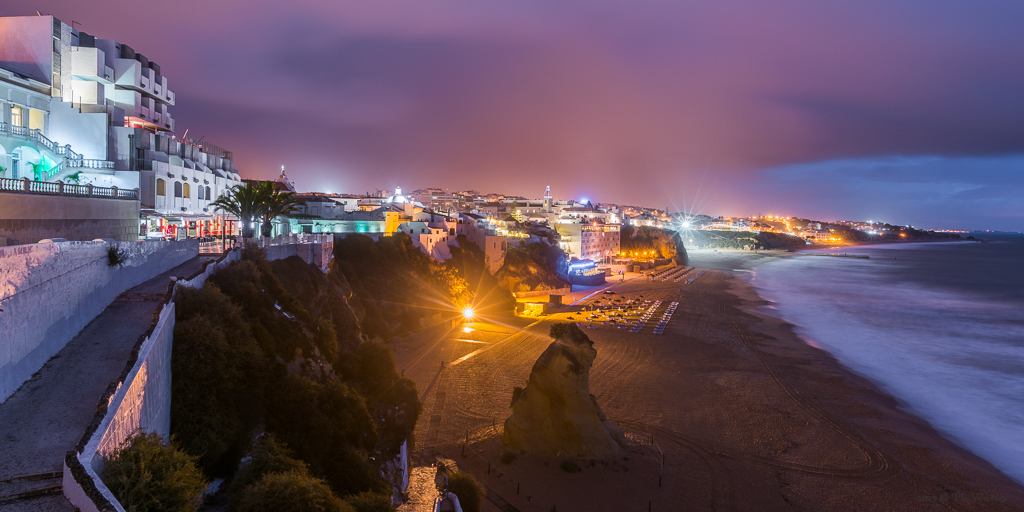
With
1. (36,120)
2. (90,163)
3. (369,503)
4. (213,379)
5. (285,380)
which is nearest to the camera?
(369,503)

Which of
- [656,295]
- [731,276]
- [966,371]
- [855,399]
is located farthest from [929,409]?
[731,276]

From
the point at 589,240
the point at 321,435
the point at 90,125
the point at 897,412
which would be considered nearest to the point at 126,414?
the point at 321,435

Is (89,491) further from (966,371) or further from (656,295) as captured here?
(656,295)

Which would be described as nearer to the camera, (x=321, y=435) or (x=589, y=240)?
(x=321, y=435)

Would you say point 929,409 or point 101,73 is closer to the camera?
point 929,409

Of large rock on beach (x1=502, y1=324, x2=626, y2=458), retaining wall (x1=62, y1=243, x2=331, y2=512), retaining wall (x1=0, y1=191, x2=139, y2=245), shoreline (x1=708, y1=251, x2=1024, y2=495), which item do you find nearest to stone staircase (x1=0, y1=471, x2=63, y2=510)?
retaining wall (x1=62, y1=243, x2=331, y2=512)

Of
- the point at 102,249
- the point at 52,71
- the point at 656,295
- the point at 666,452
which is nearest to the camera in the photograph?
the point at 102,249

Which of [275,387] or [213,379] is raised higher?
[213,379]

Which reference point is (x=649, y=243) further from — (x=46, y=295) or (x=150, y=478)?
(x=150, y=478)
